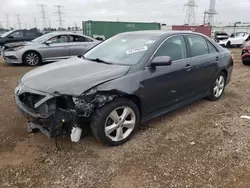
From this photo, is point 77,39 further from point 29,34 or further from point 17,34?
point 17,34

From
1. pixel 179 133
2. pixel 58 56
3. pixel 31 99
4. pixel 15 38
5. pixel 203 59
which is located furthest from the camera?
pixel 15 38

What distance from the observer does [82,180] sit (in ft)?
8.13

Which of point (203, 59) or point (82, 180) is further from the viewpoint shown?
point (203, 59)

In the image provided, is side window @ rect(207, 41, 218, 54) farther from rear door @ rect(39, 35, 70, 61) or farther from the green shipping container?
the green shipping container

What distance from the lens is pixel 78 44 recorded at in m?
9.76

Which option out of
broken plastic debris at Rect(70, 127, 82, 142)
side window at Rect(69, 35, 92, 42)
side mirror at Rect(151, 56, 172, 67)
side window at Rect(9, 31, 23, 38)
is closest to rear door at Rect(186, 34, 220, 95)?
side mirror at Rect(151, 56, 172, 67)

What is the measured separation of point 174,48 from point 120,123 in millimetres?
1582

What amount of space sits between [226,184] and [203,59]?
96.1 inches

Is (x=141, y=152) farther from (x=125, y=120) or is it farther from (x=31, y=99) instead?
(x=31, y=99)

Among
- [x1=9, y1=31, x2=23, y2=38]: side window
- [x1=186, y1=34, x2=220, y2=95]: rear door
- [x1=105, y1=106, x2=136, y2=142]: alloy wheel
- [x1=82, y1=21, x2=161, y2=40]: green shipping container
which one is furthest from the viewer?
[x1=82, y1=21, x2=161, y2=40]: green shipping container

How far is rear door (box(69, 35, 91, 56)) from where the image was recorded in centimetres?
962

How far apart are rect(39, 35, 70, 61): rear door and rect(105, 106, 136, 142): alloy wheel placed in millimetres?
6937

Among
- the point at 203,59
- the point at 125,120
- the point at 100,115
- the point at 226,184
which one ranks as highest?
the point at 203,59

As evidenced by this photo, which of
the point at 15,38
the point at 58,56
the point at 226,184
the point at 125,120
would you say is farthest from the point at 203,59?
→ the point at 15,38
